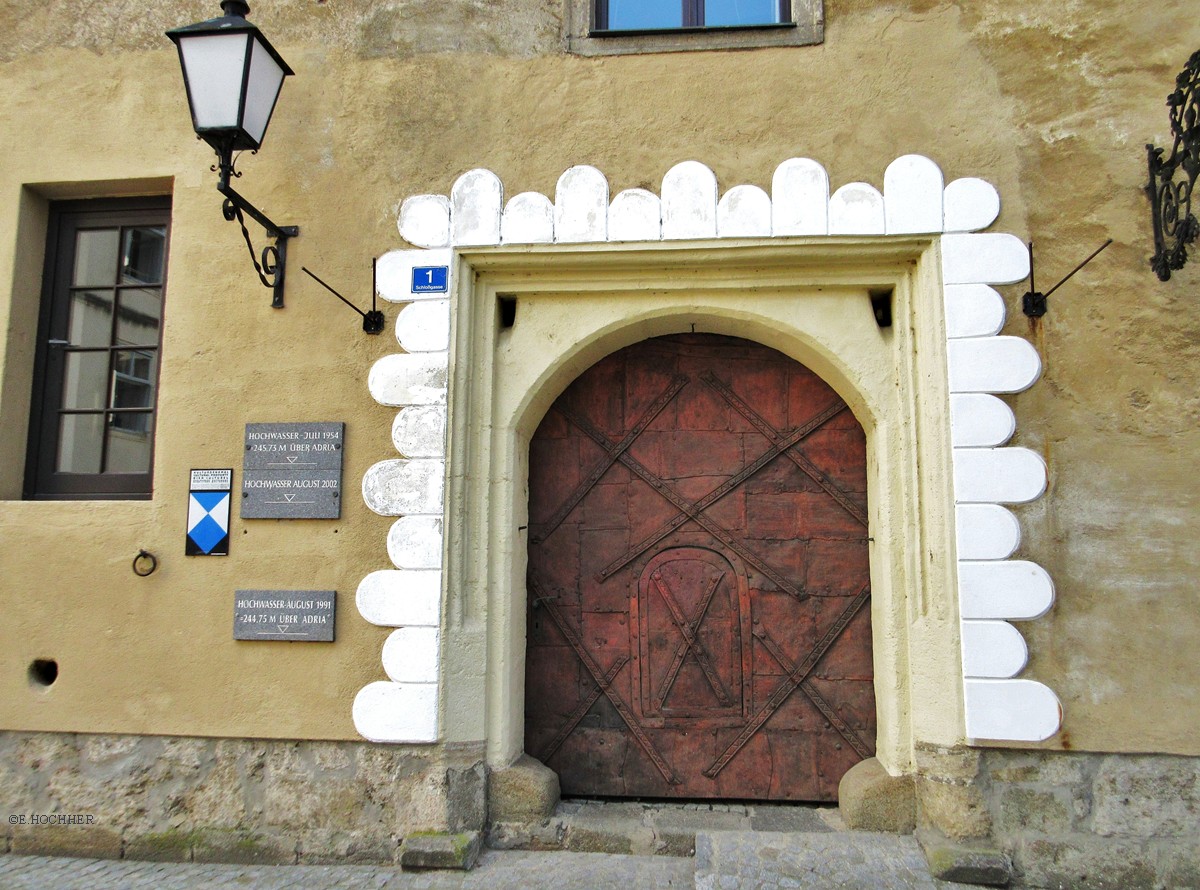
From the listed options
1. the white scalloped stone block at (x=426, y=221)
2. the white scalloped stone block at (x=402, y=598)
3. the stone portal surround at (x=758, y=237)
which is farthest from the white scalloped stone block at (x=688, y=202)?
the white scalloped stone block at (x=402, y=598)

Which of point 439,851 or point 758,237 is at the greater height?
point 758,237

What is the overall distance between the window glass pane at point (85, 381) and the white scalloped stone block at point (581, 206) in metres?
2.33

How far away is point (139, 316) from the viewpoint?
3.86 metres

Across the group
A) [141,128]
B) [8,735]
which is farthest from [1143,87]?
[8,735]

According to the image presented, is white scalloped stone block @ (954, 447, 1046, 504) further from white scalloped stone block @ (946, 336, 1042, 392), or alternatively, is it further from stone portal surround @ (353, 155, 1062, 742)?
white scalloped stone block @ (946, 336, 1042, 392)

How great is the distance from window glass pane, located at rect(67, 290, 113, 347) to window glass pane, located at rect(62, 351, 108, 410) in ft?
0.23

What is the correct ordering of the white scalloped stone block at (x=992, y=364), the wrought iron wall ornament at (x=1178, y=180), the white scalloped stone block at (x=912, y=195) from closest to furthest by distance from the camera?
the wrought iron wall ornament at (x=1178, y=180) < the white scalloped stone block at (x=992, y=364) < the white scalloped stone block at (x=912, y=195)

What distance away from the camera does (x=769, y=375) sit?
3.74 meters

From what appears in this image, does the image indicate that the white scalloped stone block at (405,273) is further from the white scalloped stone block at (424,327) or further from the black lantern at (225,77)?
the black lantern at (225,77)

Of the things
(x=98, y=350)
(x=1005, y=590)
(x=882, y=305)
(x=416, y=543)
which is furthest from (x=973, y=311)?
(x=98, y=350)

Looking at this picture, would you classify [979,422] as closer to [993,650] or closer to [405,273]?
[993,650]

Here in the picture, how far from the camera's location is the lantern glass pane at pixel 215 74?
2.93 meters

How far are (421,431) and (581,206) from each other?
1183mm

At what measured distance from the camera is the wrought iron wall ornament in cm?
283
